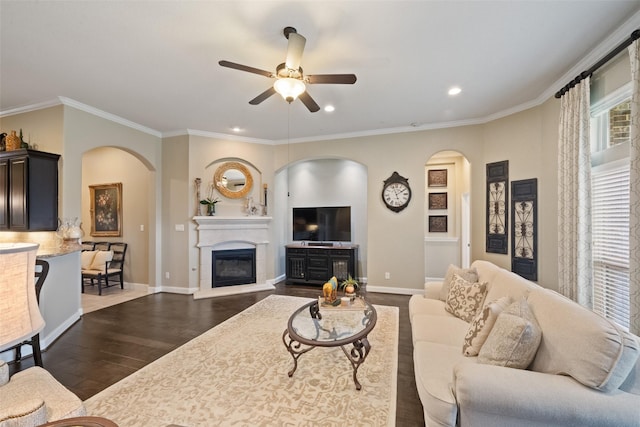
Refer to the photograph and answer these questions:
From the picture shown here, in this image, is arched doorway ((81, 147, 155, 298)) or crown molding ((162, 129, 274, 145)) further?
arched doorway ((81, 147, 155, 298))

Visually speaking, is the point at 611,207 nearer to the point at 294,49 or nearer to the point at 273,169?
the point at 294,49

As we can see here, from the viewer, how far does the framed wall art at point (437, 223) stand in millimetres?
5867

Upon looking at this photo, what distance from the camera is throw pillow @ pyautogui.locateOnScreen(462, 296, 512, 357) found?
1.86m

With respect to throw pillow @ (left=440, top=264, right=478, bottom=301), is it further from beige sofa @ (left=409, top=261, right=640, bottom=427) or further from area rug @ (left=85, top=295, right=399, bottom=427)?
beige sofa @ (left=409, top=261, right=640, bottom=427)

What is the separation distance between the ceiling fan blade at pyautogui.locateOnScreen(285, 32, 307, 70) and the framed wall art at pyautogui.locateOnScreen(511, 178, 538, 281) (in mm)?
3530

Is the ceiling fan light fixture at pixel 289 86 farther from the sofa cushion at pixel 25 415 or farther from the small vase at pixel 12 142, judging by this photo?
the small vase at pixel 12 142

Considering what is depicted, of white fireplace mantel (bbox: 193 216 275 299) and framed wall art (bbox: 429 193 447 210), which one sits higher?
framed wall art (bbox: 429 193 447 210)

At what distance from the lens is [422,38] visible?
96.7 inches

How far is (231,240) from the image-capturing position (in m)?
5.31

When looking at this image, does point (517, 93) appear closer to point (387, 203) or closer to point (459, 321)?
point (387, 203)

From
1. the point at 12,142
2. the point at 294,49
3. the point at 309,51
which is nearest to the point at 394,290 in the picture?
the point at 309,51

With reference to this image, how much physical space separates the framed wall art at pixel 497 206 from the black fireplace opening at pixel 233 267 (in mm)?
4316

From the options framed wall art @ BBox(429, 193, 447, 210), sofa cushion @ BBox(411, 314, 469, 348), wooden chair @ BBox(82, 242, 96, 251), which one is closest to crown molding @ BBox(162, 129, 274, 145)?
wooden chair @ BBox(82, 242, 96, 251)

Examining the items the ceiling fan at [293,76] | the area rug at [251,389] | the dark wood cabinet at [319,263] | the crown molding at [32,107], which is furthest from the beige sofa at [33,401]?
the dark wood cabinet at [319,263]
